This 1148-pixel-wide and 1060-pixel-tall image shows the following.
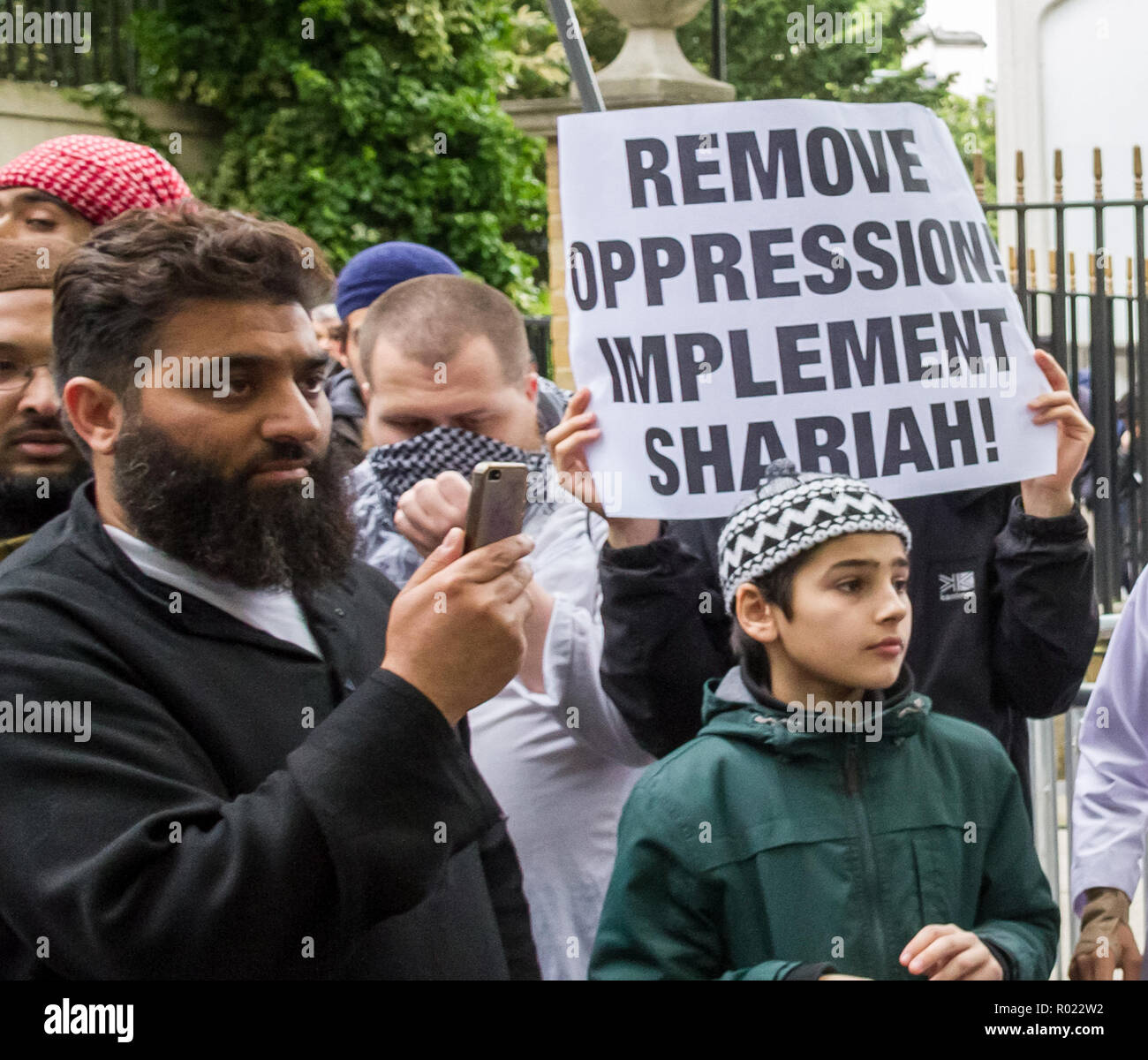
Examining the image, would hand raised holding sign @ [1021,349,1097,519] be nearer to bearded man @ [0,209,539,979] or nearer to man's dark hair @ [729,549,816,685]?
man's dark hair @ [729,549,816,685]

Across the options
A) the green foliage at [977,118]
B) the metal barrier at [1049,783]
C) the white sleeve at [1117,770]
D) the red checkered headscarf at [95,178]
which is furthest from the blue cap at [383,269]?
the green foliage at [977,118]

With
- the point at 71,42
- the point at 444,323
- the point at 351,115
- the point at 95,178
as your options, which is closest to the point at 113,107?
the point at 71,42

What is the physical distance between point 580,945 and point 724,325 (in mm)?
1084

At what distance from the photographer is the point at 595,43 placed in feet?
77.7

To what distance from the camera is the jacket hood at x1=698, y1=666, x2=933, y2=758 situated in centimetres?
216

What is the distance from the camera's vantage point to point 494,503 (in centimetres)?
173

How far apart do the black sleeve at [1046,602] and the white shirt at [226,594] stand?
1209 mm

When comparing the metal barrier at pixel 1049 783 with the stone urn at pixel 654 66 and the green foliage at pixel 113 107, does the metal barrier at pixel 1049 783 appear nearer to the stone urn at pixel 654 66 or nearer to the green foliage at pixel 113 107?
the stone urn at pixel 654 66

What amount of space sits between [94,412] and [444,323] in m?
1.05

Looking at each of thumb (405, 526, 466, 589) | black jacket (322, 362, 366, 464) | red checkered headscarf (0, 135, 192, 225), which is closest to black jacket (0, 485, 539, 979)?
thumb (405, 526, 466, 589)

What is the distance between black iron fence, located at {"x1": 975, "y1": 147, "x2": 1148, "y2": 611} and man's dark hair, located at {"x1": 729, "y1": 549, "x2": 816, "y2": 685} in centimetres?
366

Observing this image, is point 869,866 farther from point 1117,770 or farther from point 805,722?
point 1117,770
